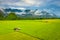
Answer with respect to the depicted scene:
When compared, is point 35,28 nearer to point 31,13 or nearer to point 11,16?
point 31,13

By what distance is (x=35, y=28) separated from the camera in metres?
1.94

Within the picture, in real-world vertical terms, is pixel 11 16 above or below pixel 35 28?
above

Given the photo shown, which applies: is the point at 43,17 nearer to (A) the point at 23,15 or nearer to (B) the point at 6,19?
(A) the point at 23,15

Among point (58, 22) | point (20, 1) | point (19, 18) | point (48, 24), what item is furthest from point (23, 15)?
point (58, 22)

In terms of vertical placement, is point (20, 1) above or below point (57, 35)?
above

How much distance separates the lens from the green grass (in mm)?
1903

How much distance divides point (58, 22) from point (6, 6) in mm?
756

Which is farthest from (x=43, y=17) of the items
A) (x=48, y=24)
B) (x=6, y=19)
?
(x=6, y=19)

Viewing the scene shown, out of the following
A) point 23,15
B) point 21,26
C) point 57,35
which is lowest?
point 57,35

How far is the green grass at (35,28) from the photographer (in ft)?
6.24

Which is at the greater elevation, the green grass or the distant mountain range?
the distant mountain range

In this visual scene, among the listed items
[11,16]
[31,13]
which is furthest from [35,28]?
[11,16]

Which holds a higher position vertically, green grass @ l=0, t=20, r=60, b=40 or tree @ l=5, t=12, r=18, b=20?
tree @ l=5, t=12, r=18, b=20

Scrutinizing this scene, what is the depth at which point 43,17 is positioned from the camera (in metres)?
1.99
